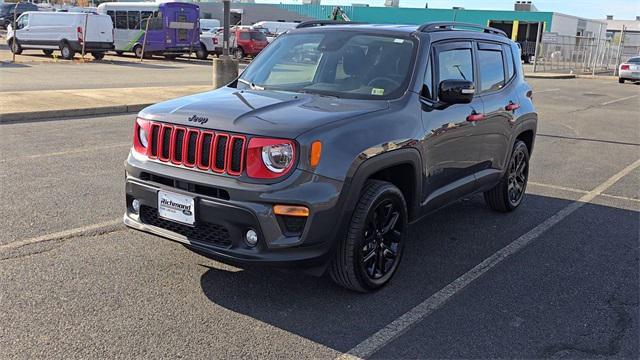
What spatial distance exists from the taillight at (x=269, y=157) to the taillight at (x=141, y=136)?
929 millimetres

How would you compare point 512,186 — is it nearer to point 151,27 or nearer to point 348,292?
point 348,292

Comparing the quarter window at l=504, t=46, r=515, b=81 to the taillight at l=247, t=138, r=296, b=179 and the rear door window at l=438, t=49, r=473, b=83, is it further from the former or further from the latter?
the taillight at l=247, t=138, r=296, b=179

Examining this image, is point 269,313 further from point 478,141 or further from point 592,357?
point 478,141

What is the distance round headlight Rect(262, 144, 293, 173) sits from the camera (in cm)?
352

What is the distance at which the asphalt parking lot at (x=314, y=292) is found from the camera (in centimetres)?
342

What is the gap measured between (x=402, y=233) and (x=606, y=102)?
1879 centimetres

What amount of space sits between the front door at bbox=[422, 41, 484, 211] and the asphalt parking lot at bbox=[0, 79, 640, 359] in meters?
0.58

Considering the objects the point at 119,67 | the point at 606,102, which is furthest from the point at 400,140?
the point at 119,67

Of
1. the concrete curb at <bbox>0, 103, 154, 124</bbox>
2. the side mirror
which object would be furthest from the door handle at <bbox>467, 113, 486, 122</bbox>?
the concrete curb at <bbox>0, 103, 154, 124</bbox>

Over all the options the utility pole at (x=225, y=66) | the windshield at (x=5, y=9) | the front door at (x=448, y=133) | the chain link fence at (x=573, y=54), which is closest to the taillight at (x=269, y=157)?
the front door at (x=448, y=133)

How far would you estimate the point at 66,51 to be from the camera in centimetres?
2584

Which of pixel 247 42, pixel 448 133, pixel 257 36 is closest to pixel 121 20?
pixel 247 42

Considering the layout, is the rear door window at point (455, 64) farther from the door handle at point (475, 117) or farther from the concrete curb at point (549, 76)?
the concrete curb at point (549, 76)

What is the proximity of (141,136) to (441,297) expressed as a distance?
2347mm
